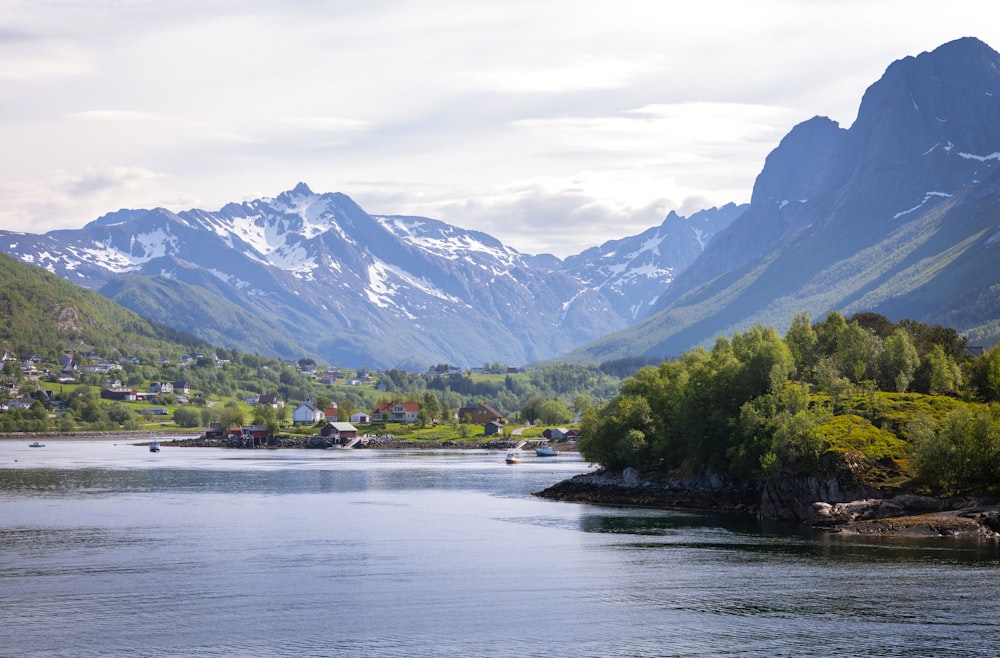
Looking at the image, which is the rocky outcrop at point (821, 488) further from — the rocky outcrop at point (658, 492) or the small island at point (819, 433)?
the rocky outcrop at point (658, 492)

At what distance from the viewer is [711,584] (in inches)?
3024

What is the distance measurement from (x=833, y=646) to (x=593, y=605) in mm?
15690

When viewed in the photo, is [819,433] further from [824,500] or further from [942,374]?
[942,374]

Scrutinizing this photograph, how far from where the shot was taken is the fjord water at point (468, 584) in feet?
199

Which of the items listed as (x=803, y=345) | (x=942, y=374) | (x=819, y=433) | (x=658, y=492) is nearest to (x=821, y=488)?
(x=819, y=433)

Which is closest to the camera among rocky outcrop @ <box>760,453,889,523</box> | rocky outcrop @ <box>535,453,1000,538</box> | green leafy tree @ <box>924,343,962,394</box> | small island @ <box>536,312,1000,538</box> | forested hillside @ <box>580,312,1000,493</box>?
rocky outcrop @ <box>535,453,1000,538</box>

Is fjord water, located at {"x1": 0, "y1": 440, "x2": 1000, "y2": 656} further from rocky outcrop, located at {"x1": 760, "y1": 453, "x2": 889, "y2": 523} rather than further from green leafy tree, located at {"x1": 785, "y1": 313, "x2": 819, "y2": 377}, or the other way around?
green leafy tree, located at {"x1": 785, "y1": 313, "x2": 819, "y2": 377}

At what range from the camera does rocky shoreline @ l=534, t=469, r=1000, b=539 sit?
94.6 m

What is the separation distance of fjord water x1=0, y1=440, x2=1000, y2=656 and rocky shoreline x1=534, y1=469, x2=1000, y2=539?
3.97 metres

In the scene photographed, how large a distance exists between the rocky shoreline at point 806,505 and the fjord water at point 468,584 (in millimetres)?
3966

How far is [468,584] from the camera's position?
7619 cm

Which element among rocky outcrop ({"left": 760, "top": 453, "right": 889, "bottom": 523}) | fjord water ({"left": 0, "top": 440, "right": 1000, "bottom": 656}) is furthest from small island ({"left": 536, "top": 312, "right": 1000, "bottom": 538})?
fjord water ({"left": 0, "top": 440, "right": 1000, "bottom": 656})

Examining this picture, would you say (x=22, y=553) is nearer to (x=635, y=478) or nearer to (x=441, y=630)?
(x=441, y=630)

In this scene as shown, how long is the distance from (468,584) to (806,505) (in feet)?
145
